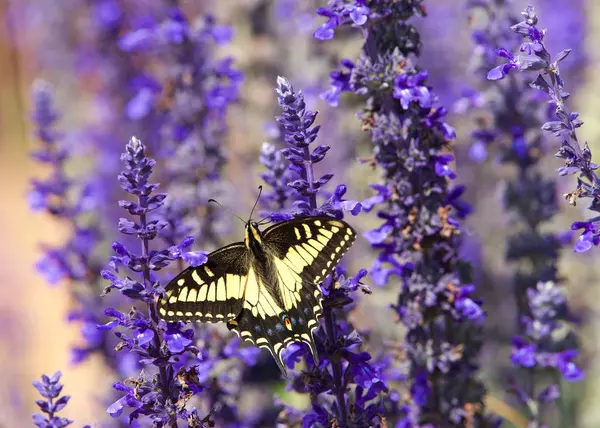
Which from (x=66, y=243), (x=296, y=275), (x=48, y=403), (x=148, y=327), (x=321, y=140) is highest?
(x=321, y=140)

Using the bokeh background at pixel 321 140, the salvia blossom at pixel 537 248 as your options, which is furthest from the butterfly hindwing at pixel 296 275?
the bokeh background at pixel 321 140

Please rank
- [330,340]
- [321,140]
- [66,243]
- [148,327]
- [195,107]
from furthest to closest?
[321,140]
[195,107]
[66,243]
[330,340]
[148,327]

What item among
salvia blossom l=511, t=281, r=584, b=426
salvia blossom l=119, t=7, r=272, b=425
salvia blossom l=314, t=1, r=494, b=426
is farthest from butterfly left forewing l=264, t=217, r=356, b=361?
salvia blossom l=119, t=7, r=272, b=425

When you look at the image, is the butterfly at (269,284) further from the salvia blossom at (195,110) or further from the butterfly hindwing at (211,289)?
the salvia blossom at (195,110)

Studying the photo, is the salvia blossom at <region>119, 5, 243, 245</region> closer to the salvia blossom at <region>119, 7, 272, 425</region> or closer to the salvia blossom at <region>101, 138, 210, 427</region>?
the salvia blossom at <region>119, 7, 272, 425</region>

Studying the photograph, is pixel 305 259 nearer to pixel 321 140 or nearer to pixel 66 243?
pixel 66 243

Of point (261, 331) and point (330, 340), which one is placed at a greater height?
point (261, 331)

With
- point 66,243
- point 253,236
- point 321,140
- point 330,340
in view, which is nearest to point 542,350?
point 330,340
